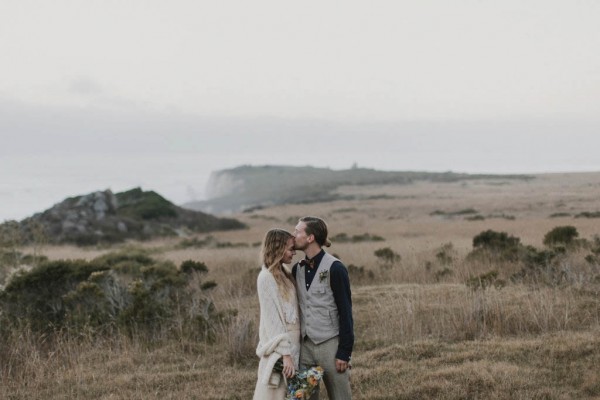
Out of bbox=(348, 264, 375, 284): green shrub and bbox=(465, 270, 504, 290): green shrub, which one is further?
bbox=(348, 264, 375, 284): green shrub

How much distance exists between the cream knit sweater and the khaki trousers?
22 cm

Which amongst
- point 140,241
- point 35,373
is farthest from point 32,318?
point 140,241

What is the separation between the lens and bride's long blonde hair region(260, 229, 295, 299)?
4660 mm

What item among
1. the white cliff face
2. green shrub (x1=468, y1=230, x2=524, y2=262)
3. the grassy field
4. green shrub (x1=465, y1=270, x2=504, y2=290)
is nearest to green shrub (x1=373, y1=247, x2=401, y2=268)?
green shrub (x1=468, y1=230, x2=524, y2=262)

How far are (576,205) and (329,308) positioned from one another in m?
42.9

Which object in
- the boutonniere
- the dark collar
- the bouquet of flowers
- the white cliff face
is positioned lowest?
the bouquet of flowers

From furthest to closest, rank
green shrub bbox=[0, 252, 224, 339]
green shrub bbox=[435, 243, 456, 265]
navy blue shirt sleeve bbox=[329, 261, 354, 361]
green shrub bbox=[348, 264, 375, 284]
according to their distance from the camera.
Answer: green shrub bbox=[435, 243, 456, 265] → green shrub bbox=[348, 264, 375, 284] → green shrub bbox=[0, 252, 224, 339] → navy blue shirt sleeve bbox=[329, 261, 354, 361]

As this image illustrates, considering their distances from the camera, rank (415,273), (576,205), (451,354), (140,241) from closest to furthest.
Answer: (451,354), (415,273), (140,241), (576,205)

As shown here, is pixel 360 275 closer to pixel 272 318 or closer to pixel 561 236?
pixel 561 236

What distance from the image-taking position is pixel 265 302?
4660 millimetres

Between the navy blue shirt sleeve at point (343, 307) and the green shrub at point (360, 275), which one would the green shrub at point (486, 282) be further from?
the navy blue shirt sleeve at point (343, 307)

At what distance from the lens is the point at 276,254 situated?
4660 mm

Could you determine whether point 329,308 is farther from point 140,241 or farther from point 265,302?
point 140,241

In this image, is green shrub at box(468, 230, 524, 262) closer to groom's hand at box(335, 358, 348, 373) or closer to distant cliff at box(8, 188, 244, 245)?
groom's hand at box(335, 358, 348, 373)
